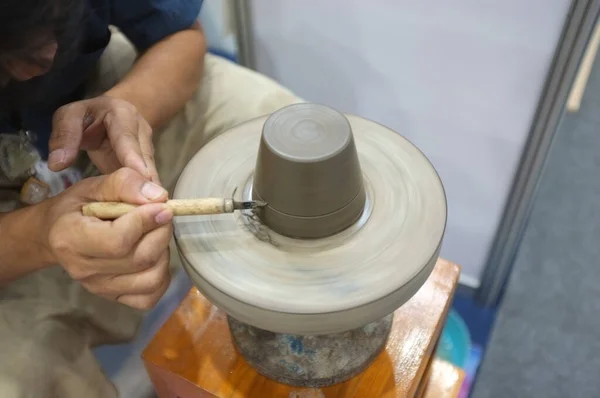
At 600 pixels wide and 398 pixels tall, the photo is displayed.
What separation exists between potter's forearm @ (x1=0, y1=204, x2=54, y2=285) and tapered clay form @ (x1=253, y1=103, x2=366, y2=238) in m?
0.30

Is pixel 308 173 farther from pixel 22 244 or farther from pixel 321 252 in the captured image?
pixel 22 244

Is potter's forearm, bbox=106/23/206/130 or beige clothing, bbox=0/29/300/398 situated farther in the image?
potter's forearm, bbox=106/23/206/130

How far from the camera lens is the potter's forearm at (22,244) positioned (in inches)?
30.4

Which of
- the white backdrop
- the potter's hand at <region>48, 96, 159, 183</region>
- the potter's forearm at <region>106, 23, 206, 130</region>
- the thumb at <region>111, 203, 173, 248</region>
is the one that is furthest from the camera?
the white backdrop

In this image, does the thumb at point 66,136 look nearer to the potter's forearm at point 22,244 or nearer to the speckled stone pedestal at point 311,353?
the potter's forearm at point 22,244

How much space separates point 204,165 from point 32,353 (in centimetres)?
34

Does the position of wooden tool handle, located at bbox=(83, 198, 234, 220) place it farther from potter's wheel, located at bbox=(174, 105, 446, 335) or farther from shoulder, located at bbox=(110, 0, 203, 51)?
shoulder, located at bbox=(110, 0, 203, 51)

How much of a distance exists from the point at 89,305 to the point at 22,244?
17cm

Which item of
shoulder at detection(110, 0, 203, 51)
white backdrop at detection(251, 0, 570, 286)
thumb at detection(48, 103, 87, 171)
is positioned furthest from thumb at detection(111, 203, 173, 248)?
white backdrop at detection(251, 0, 570, 286)

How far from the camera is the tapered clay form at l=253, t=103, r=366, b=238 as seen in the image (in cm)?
63

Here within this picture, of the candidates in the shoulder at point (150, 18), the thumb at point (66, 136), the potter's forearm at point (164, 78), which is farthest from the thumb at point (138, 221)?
the shoulder at point (150, 18)

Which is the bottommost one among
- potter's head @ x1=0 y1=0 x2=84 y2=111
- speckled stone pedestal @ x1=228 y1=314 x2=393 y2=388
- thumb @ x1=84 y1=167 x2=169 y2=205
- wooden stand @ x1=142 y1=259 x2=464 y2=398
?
wooden stand @ x1=142 y1=259 x2=464 y2=398

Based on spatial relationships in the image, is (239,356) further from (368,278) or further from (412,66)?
(412,66)

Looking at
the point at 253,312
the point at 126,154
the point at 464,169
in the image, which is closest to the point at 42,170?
the point at 126,154
